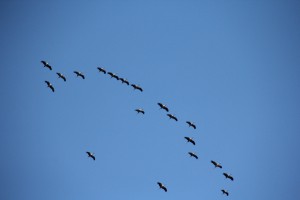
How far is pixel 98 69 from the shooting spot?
379 feet

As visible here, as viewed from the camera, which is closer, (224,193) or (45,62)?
(45,62)

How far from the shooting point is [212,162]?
381ft

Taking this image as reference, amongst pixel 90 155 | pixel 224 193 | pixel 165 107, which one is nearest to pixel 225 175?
pixel 224 193

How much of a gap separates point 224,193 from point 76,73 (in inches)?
1662

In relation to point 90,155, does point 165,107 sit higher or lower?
higher

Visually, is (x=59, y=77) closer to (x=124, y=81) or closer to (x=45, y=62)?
(x=45, y=62)

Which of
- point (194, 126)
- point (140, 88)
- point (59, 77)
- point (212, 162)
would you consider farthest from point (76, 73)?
point (212, 162)

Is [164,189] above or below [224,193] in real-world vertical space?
below

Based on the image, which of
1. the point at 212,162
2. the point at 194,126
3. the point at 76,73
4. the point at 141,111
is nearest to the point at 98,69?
the point at 76,73

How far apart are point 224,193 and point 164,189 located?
15108 mm

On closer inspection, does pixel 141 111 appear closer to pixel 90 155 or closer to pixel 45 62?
pixel 90 155

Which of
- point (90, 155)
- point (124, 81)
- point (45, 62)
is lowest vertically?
point (90, 155)

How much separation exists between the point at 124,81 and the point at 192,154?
853 inches

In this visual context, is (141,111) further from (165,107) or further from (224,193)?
(224,193)
